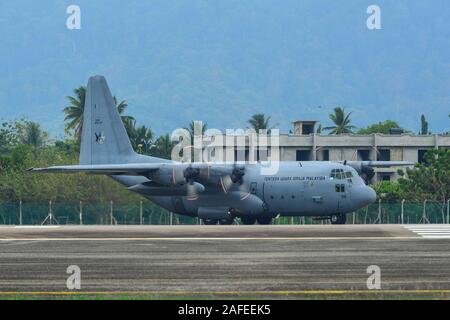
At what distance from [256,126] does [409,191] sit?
66928 millimetres

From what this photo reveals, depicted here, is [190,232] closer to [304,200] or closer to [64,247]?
[64,247]

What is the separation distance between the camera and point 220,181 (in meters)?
48.2

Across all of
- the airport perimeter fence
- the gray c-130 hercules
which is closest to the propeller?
the gray c-130 hercules

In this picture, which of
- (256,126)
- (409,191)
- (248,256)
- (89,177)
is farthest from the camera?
(256,126)

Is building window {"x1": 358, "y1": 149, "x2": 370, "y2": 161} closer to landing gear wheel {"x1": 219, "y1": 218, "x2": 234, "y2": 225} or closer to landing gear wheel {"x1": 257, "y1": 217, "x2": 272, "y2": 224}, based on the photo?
landing gear wheel {"x1": 257, "y1": 217, "x2": 272, "y2": 224}

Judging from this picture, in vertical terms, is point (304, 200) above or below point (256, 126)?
below

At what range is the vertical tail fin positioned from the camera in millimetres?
51719

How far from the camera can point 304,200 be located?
1850 inches

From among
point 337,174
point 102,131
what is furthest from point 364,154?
point 337,174

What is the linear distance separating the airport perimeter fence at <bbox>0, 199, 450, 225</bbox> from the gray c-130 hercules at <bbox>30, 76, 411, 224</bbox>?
3.95 meters

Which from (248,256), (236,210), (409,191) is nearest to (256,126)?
(409,191)

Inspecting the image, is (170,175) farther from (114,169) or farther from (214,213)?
(214,213)

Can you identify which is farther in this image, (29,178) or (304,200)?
(29,178)

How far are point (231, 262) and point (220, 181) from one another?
26293 millimetres
